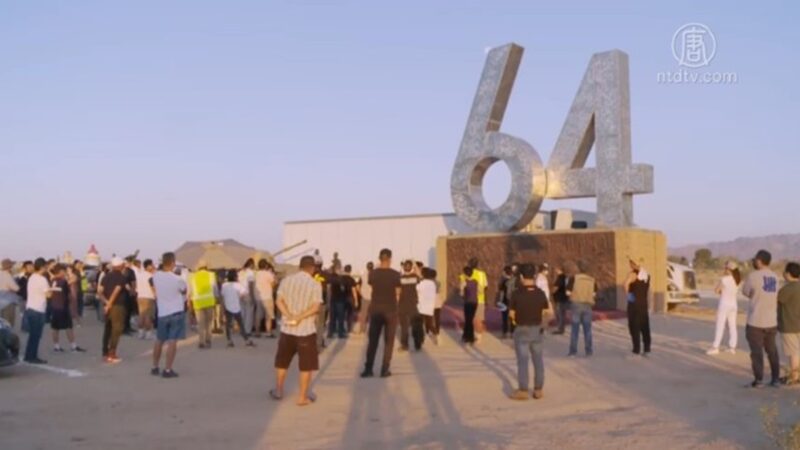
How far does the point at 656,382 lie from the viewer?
1196 cm

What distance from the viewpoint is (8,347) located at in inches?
505

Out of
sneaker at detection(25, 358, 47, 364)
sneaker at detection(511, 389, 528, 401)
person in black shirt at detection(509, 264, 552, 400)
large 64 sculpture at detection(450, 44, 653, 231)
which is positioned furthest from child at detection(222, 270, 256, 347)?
large 64 sculpture at detection(450, 44, 653, 231)

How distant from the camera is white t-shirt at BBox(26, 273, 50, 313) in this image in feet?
46.8

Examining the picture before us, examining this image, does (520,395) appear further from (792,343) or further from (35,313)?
(35,313)

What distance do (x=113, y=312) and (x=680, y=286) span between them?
18860 millimetres

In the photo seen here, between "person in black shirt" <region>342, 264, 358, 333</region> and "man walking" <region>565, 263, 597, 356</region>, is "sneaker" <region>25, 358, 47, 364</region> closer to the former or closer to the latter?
"person in black shirt" <region>342, 264, 358, 333</region>

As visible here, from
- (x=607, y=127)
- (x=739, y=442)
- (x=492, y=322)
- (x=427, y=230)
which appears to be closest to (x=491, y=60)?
(x=607, y=127)

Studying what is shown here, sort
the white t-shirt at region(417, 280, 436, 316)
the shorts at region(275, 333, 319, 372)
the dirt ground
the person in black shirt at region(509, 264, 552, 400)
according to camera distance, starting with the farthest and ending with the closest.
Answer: the white t-shirt at region(417, 280, 436, 316), the person in black shirt at region(509, 264, 552, 400), the shorts at region(275, 333, 319, 372), the dirt ground

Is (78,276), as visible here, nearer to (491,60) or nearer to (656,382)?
(491,60)

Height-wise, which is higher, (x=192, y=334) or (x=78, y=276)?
(x=78, y=276)

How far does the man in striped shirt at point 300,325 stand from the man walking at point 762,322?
18.0 ft

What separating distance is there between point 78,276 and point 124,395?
37.7ft

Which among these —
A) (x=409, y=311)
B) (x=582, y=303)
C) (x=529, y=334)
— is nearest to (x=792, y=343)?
(x=529, y=334)

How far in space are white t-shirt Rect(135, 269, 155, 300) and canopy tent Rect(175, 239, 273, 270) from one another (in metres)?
7.28
